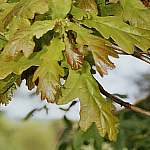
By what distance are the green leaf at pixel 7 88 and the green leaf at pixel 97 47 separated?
0.17 m

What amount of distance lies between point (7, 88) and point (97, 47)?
0.22 m

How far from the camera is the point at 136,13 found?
0.90 metres

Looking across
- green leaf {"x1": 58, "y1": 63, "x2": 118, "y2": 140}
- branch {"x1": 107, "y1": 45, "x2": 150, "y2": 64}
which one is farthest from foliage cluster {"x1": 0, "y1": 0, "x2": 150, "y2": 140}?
branch {"x1": 107, "y1": 45, "x2": 150, "y2": 64}

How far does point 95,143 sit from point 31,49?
1.14 m

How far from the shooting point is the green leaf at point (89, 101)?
885 mm

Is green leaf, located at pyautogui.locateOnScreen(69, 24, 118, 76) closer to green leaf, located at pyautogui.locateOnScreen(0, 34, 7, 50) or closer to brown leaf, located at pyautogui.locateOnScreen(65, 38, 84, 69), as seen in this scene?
brown leaf, located at pyautogui.locateOnScreen(65, 38, 84, 69)

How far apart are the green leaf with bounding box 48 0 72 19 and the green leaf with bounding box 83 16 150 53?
0.15 ft

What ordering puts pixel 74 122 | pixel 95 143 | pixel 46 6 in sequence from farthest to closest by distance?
pixel 74 122, pixel 95 143, pixel 46 6

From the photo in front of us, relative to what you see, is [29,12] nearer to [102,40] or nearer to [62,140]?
[102,40]

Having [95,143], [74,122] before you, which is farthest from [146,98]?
[95,143]

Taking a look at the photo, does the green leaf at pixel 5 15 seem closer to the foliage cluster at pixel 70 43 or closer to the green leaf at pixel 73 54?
the foliage cluster at pixel 70 43

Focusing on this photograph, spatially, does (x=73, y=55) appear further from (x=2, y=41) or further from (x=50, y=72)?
(x=2, y=41)

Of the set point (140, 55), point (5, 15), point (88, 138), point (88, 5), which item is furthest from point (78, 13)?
point (88, 138)

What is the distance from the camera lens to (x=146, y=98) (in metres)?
2.77
